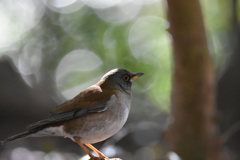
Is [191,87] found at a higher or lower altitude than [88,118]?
higher

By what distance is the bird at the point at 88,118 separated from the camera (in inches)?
163

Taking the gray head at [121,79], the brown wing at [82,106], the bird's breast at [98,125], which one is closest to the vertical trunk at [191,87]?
the gray head at [121,79]

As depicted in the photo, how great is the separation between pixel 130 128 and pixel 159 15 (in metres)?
4.90

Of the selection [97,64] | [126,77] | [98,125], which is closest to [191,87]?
[126,77]

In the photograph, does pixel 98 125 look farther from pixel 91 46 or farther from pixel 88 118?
pixel 91 46

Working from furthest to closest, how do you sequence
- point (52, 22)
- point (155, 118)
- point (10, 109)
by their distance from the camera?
point (52, 22), point (155, 118), point (10, 109)

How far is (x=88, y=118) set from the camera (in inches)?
168

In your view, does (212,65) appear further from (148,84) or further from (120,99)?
(148,84)

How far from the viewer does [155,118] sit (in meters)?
9.78

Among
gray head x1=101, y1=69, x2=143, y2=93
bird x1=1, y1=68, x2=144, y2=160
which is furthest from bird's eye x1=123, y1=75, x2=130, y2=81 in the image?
bird x1=1, y1=68, x2=144, y2=160

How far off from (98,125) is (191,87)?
2.13m

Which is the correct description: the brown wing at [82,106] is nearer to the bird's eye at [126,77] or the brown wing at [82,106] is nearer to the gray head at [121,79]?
the gray head at [121,79]

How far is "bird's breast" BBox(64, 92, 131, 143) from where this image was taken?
4.16 metres

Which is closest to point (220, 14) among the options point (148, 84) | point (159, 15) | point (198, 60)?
point (159, 15)
